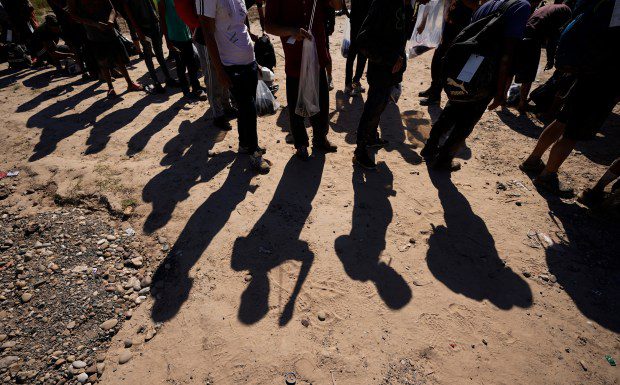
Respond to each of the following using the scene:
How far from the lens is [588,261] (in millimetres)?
2766

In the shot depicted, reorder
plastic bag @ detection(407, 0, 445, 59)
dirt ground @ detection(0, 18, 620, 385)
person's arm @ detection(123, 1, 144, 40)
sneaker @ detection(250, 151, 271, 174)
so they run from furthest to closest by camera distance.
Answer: plastic bag @ detection(407, 0, 445, 59), person's arm @ detection(123, 1, 144, 40), sneaker @ detection(250, 151, 271, 174), dirt ground @ detection(0, 18, 620, 385)

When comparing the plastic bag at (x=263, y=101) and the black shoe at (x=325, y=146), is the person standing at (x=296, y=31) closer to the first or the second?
the black shoe at (x=325, y=146)

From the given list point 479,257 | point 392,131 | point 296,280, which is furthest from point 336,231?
point 392,131

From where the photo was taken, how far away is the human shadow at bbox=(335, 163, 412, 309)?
2.52 metres

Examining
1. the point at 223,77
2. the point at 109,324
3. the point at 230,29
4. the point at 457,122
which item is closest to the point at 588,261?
the point at 457,122

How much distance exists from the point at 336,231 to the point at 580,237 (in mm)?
2389

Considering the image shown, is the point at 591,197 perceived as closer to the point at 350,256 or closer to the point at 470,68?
the point at 470,68

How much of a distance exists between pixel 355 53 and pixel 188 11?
2574 millimetres

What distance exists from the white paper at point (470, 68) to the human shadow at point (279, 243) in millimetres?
1794

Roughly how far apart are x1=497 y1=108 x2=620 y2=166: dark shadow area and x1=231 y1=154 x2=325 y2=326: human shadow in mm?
3256

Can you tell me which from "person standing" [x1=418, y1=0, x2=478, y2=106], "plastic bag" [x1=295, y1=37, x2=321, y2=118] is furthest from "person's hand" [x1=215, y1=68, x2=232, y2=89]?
"person standing" [x1=418, y1=0, x2=478, y2=106]

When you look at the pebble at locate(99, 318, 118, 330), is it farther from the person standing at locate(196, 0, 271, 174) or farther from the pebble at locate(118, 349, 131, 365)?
the person standing at locate(196, 0, 271, 174)

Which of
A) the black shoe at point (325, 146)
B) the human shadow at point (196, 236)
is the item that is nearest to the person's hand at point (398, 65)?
the black shoe at point (325, 146)

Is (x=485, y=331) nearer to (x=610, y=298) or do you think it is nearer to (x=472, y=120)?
(x=610, y=298)
